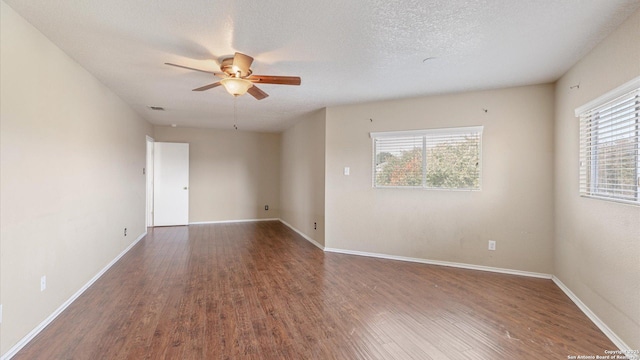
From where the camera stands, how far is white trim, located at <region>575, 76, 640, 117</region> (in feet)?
6.39

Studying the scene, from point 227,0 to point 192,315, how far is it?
2466 millimetres

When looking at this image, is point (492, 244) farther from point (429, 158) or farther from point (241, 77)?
point (241, 77)

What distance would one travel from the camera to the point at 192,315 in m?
2.44

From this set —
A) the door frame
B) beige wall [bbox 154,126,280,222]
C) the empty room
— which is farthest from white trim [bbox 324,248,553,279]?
the door frame

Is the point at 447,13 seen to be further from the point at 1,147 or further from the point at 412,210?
the point at 1,147

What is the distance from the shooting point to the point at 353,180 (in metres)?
4.36

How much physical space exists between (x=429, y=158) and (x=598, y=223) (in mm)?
1856

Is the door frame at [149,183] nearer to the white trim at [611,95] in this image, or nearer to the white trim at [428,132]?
the white trim at [428,132]

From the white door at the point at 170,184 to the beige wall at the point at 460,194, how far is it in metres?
3.86

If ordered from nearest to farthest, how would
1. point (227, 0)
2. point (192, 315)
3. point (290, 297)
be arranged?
point (227, 0) < point (192, 315) < point (290, 297)

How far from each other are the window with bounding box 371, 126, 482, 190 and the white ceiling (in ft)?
2.12

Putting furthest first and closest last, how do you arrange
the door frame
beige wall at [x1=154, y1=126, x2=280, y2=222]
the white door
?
beige wall at [x1=154, y1=126, x2=280, y2=222], the white door, the door frame

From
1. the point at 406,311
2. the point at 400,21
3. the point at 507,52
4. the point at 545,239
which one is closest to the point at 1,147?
the point at 400,21

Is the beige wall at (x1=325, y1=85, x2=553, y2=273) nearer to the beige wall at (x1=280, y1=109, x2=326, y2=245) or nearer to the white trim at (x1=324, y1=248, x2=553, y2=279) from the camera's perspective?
the white trim at (x1=324, y1=248, x2=553, y2=279)
